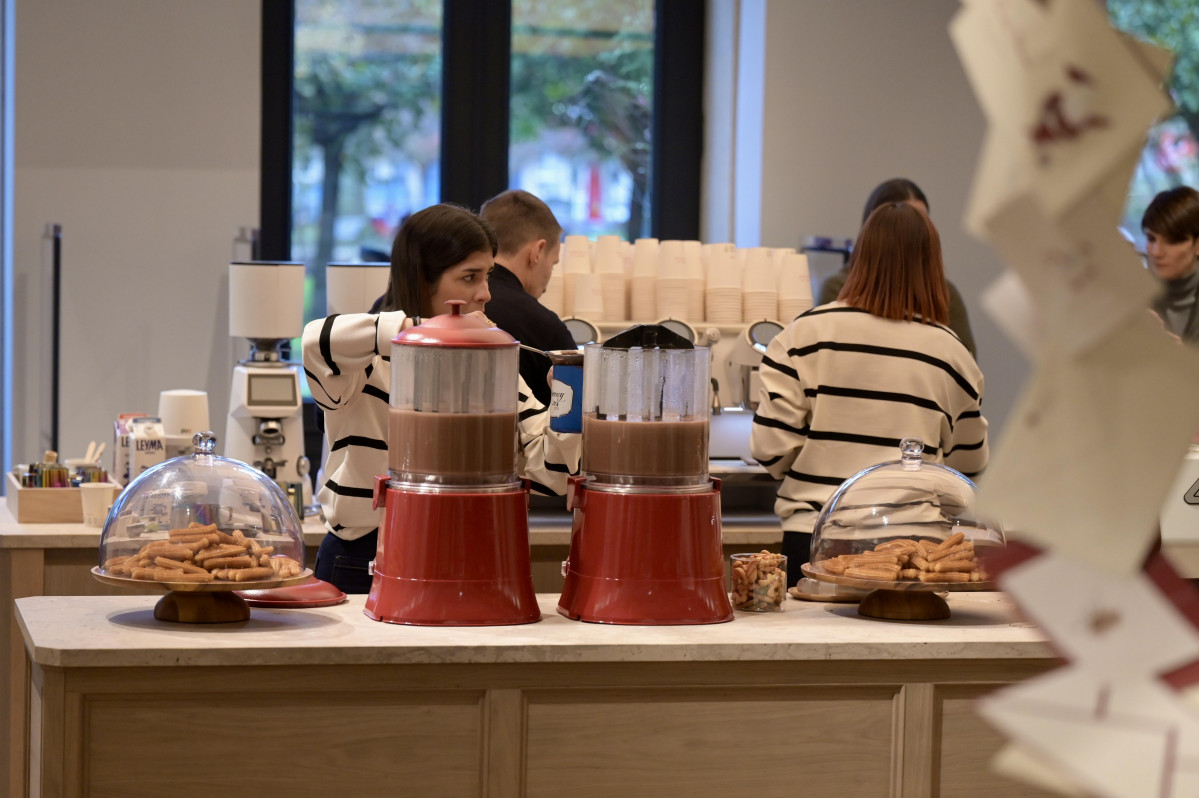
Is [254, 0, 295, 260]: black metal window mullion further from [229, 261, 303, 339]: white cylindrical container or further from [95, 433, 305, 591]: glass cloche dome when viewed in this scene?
[95, 433, 305, 591]: glass cloche dome

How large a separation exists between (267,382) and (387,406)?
5.31ft

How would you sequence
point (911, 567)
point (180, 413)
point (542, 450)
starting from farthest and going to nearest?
point (180, 413)
point (542, 450)
point (911, 567)

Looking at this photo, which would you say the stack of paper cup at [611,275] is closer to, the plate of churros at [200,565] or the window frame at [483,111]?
the window frame at [483,111]

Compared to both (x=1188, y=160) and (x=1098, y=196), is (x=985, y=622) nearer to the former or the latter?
(x=1098, y=196)

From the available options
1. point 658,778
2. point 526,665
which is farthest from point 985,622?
point 526,665

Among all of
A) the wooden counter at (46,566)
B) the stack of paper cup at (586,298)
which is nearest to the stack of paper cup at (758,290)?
the stack of paper cup at (586,298)

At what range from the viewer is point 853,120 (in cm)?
527

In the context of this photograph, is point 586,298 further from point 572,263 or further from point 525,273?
point 525,273

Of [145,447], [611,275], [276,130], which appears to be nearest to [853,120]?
[611,275]

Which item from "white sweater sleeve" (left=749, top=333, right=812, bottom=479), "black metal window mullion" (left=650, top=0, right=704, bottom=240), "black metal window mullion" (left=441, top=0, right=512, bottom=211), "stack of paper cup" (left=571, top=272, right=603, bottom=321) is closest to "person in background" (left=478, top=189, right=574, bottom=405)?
"white sweater sleeve" (left=749, top=333, right=812, bottom=479)

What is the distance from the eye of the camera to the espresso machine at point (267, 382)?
3.99 meters

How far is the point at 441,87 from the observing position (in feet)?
18.1

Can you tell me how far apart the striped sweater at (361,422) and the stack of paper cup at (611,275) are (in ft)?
5.37

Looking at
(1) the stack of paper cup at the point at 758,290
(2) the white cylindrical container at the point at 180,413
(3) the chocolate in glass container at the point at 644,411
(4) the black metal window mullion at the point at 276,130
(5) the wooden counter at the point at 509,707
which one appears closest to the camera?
(5) the wooden counter at the point at 509,707
